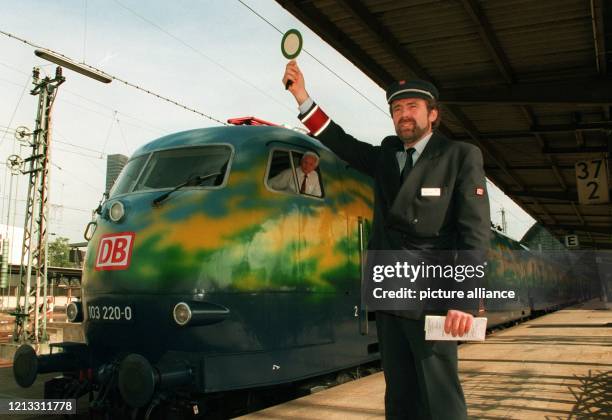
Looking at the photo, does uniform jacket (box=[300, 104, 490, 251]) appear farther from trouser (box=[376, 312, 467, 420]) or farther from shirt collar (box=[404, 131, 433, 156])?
trouser (box=[376, 312, 467, 420])

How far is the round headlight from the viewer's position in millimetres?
5730

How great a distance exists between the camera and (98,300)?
564cm

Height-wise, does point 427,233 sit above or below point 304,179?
below

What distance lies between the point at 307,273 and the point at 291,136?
5.33ft

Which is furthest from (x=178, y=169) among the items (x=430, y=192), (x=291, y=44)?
(x=430, y=192)

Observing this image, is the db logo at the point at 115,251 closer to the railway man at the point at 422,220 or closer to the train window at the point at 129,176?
the train window at the point at 129,176

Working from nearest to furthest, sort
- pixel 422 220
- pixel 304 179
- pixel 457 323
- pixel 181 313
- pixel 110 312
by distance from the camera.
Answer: pixel 457 323, pixel 422 220, pixel 181 313, pixel 110 312, pixel 304 179

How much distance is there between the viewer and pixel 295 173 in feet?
20.5

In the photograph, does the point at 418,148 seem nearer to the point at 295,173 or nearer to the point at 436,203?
the point at 436,203

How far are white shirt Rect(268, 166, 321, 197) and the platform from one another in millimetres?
2161

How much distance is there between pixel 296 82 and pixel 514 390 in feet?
13.7

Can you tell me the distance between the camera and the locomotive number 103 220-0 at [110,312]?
5375 millimetres

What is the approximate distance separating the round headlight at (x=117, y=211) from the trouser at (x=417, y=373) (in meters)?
3.88

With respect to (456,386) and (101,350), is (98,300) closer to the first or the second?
(101,350)
